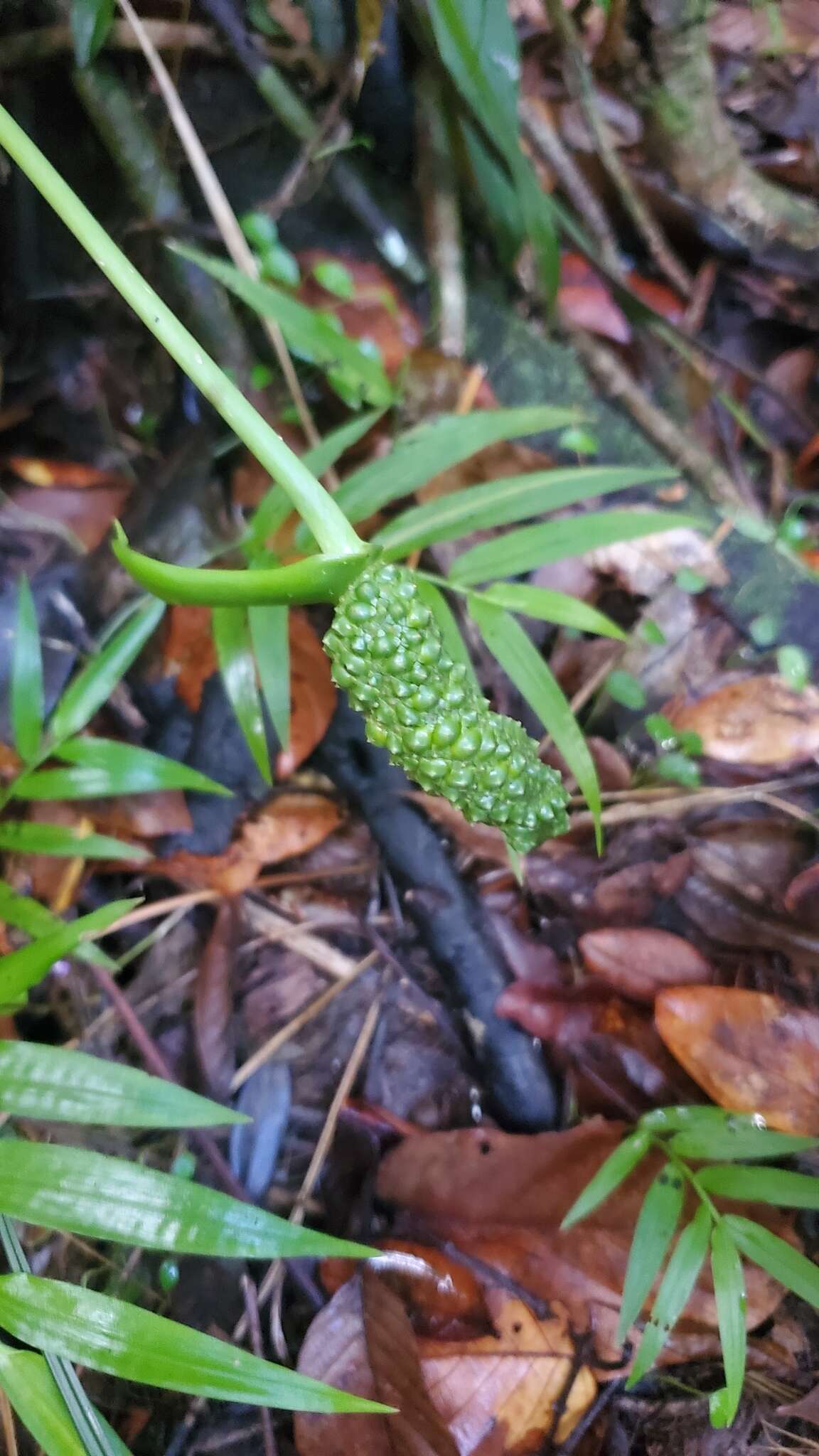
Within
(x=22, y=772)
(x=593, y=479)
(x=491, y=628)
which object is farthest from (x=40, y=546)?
(x=593, y=479)

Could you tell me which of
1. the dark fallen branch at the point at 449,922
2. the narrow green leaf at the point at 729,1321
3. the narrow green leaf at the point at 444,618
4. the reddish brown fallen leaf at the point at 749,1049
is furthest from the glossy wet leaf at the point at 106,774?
the narrow green leaf at the point at 729,1321

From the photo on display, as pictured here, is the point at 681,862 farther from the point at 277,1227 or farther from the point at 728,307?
the point at 728,307

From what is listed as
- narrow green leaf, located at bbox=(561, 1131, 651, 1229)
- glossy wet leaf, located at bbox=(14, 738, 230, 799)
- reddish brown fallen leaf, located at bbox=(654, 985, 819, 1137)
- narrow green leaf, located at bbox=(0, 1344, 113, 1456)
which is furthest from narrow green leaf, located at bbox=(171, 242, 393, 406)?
narrow green leaf, located at bbox=(0, 1344, 113, 1456)

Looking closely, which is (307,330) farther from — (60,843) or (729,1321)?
(729,1321)

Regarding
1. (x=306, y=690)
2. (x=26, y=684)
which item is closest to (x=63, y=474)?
(x=26, y=684)

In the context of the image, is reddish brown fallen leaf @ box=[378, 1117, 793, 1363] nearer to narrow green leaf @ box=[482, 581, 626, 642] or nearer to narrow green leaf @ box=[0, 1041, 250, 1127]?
narrow green leaf @ box=[0, 1041, 250, 1127]
